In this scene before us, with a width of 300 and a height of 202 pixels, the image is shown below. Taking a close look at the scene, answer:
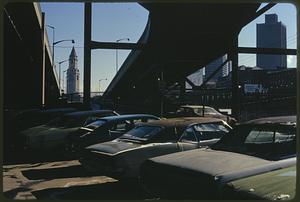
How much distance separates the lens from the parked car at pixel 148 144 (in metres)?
7.31

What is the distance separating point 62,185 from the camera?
320 inches

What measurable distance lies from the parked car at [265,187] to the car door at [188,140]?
320cm

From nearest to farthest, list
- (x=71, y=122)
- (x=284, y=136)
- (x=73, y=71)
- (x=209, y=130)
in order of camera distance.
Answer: (x=284, y=136) < (x=209, y=130) < (x=71, y=122) < (x=73, y=71)

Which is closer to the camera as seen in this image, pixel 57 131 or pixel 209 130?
pixel 209 130

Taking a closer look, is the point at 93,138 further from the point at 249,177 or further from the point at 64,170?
the point at 249,177

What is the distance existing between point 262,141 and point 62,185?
4.22 meters

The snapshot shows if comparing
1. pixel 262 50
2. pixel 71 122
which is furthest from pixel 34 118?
pixel 262 50

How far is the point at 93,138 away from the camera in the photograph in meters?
10.3

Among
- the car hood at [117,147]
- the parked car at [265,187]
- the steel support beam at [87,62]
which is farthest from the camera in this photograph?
the steel support beam at [87,62]

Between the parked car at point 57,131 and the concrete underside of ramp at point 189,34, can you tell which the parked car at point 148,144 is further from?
the concrete underside of ramp at point 189,34

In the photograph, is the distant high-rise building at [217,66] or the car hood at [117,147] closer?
the car hood at [117,147]

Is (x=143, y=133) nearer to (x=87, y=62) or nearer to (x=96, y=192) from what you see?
(x=96, y=192)

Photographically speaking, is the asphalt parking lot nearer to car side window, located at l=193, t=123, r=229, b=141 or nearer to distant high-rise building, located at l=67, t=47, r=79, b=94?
car side window, located at l=193, t=123, r=229, b=141

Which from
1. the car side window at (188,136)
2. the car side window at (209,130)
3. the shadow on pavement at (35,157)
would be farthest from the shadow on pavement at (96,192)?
the shadow on pavement at (35,157)
